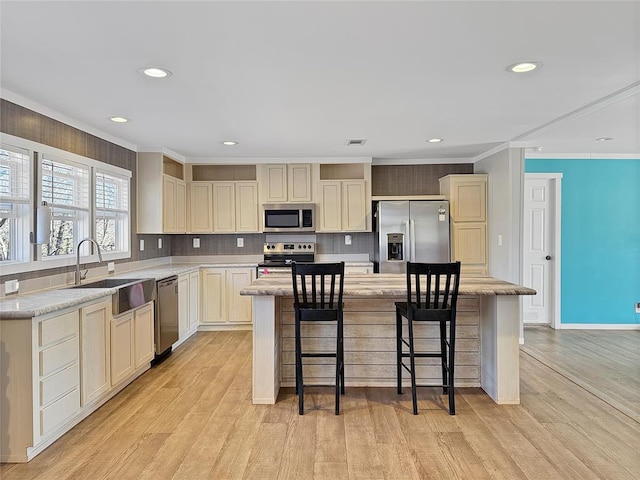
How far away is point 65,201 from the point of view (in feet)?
11.7

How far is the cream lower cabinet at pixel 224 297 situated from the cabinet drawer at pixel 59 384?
9.10ft

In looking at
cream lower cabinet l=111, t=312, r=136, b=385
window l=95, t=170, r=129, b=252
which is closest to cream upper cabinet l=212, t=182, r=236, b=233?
window l=95, t=170, r=129, b=252

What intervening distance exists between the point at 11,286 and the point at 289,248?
3.50 meters

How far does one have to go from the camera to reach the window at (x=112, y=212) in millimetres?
4168

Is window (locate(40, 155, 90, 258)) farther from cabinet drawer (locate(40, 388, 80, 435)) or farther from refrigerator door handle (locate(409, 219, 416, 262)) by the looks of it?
refrigerator door handle (locate(409, 219, 416, 262))

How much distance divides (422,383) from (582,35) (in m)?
2.69

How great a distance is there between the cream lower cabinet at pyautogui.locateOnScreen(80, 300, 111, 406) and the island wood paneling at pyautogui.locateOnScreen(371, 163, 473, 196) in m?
3.97

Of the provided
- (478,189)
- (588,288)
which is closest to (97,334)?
(478,189)

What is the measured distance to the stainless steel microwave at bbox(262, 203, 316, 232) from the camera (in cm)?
566

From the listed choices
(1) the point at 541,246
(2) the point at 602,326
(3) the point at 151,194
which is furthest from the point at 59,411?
(2) the point at 602,326

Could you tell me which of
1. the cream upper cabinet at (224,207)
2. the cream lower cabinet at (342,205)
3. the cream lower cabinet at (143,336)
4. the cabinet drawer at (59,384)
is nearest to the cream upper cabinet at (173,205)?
the cream upper cabinet at (224,207)

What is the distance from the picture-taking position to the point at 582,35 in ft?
7.07

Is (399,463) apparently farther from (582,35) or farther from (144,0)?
(144,0)

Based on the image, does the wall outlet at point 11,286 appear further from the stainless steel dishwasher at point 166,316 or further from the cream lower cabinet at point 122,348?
the stainless steel dishwasher at point 166,316
